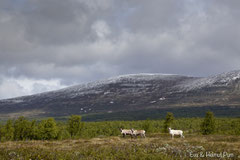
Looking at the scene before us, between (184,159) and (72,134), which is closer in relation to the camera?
(184,159)

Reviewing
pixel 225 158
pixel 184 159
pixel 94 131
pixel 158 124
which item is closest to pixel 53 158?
pixel 184 159

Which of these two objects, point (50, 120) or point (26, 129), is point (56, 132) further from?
point (26, 129)

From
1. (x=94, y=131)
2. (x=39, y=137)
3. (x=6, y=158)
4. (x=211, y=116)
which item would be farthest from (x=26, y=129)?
(x=6, y=158)

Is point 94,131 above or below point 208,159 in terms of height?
below

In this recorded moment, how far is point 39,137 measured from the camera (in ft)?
251

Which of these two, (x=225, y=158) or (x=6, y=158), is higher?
(x=6, y=158)

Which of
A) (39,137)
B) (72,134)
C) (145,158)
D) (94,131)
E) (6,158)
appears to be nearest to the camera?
(6,158)

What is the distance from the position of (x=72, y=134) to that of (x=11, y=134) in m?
22.2

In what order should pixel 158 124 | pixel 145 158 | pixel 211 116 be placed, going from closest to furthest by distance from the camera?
pixel 145 158, pixel 211 116, pixel 158 124

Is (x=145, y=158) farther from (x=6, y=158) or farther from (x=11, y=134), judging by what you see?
(x=11, y=134)

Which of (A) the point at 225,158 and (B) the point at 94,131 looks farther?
(B) the point at 94,131

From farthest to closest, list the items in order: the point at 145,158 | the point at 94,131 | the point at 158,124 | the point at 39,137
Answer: the point at 158,124, the point at 94,131, the point at 39,137, the point at 145,158

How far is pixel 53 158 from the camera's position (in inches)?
658

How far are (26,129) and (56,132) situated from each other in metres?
16.5
